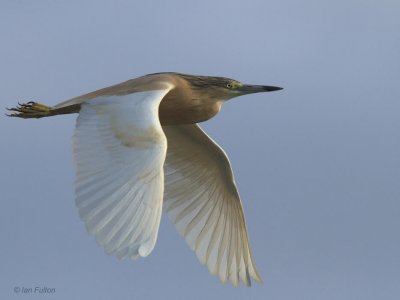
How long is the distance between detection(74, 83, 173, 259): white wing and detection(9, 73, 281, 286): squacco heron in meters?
0.01

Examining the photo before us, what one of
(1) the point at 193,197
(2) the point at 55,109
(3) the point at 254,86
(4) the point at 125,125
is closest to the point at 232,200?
(1) the point at 193,197

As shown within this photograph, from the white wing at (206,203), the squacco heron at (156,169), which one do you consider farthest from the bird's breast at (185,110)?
the white wing at (206,203)

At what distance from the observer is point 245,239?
58.9ft

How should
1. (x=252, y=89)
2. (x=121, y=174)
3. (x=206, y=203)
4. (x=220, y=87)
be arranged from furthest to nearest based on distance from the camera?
(x=206, y=203), (x=252, y=89), (x=220, y=87), (x=121, y=174)

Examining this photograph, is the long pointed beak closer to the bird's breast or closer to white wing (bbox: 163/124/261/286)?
the bird's breast

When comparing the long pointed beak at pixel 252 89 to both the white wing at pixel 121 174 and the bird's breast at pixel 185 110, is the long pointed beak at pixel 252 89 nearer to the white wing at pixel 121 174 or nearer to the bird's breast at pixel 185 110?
the bird's breast at pixel 185 110

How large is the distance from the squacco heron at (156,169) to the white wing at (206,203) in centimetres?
1

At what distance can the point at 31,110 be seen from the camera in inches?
647

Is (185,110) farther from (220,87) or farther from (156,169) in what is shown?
(156,169)

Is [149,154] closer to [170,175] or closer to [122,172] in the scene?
[122,172]

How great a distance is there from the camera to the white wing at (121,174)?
12680 millimetres

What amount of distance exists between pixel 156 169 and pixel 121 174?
0.38 m

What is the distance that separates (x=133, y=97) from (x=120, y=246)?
2.49 m

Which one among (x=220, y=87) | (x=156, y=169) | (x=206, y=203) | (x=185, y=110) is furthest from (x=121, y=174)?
(x=206, y=203)
